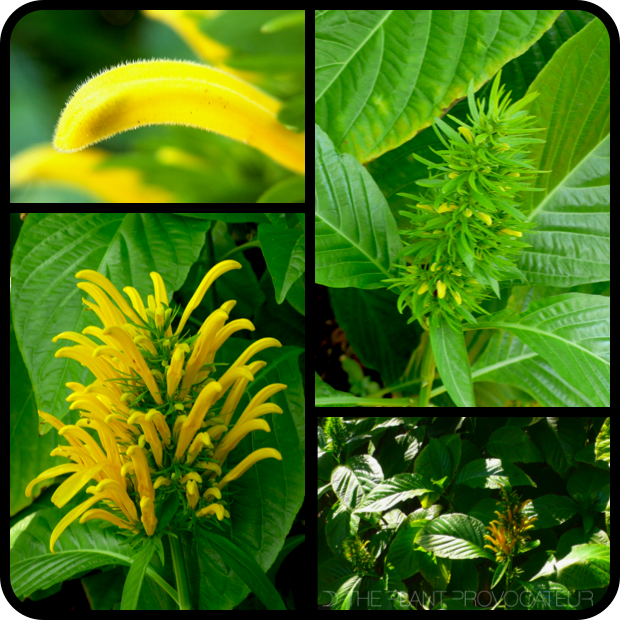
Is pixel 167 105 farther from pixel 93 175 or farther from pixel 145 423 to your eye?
pixel 145 423

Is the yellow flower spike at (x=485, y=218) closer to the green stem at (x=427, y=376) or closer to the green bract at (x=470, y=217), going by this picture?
the green bract at (x=470, y=217)

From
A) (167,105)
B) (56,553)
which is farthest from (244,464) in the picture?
(167,105)

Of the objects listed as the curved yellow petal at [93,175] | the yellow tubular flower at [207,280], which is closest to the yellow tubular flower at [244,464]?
the yellow tubular flower at [207,280]

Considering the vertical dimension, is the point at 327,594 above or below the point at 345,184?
below

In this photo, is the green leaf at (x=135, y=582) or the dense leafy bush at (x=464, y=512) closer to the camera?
the green leaf at (x=135, y=582)

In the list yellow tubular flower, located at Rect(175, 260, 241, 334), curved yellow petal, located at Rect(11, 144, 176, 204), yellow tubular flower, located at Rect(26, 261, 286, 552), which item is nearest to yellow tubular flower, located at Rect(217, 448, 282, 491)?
yellow tubular flower, located at Rect(26, 261, 286, 552)

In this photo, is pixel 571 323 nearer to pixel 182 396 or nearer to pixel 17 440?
pixel 182 396

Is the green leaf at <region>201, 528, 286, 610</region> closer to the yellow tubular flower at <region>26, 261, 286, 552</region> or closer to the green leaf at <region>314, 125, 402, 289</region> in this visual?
the yellow tubular flower at <region>26, 261, 286, 552</region>
